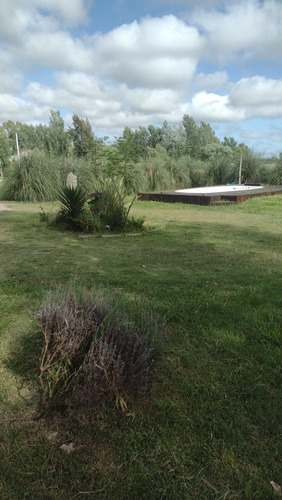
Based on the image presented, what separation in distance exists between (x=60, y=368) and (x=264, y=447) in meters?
0.97

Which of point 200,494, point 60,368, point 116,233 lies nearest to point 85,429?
point 60,368

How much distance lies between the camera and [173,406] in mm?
1694

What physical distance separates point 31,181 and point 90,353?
1157 cm

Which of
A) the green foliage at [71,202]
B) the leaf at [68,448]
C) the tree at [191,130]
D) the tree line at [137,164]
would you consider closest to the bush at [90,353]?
the leaf at [68,448]

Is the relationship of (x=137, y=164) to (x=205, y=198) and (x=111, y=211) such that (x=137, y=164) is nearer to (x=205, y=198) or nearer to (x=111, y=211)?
(x=205, y=198)

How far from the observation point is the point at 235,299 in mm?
2902

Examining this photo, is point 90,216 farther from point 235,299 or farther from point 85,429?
point 85,429

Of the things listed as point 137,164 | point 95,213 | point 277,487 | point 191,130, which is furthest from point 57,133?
point 191,130

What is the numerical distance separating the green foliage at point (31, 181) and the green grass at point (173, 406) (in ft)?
29.4

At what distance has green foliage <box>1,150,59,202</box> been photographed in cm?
1232

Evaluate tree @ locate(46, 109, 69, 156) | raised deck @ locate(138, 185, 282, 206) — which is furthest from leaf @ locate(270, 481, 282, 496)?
tree @ locate(46, 109, 69, 156)

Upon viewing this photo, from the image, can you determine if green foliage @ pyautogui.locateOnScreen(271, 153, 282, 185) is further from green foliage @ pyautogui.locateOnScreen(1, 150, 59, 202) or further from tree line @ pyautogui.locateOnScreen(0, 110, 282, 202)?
green foliage @ pyautogui.locateOnScreen(1, 150, 59, 202)

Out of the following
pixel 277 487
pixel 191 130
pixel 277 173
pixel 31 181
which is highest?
pixel 191 130

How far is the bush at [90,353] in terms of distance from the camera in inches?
65.6
